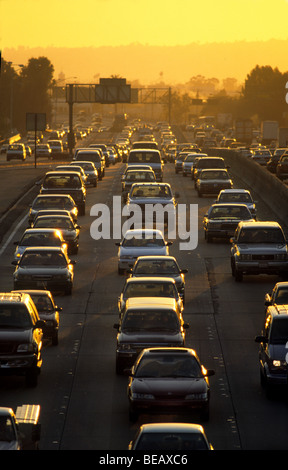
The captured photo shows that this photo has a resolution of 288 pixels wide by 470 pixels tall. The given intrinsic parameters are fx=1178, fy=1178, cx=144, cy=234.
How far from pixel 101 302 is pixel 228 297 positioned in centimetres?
367

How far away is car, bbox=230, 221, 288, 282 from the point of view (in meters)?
35.5

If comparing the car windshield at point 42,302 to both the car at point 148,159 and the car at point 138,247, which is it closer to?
the car at point 138,247

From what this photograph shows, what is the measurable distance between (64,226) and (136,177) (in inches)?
758

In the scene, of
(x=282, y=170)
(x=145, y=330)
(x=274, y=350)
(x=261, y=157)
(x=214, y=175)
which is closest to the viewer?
(x=274, y=350)

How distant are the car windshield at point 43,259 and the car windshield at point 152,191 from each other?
1778 centimetres

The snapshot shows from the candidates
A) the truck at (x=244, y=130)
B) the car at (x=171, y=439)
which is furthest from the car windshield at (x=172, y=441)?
the truck at (x=244, y=130)

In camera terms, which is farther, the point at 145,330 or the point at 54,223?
the point at 54,223

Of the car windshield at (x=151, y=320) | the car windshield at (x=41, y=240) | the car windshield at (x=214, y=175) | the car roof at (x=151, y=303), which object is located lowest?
the car windshield at (x=214, y=175)

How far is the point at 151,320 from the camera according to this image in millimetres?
24172

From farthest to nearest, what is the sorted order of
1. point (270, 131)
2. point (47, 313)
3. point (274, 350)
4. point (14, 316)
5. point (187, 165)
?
point (270, 131)
point (187, 165)
point (47, 313)
point (14, 316)
point (274, 350)

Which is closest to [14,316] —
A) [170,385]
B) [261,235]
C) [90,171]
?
[170,385]

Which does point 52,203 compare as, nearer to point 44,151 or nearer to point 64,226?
point 64,226

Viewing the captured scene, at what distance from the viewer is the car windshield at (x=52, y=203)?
47594mm
